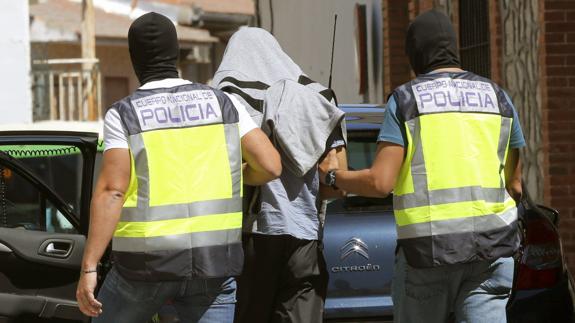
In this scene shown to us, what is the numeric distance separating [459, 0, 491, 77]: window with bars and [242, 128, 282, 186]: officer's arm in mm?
8356

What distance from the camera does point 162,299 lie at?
15.2ft

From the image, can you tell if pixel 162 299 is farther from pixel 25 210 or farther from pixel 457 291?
pixel 25 210

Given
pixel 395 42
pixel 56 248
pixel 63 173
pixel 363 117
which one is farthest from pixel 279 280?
pixel 395 42

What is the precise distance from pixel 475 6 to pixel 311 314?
8446 millimetres

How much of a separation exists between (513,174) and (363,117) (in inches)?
56.3

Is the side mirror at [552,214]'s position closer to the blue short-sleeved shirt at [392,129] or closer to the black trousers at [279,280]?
the black trousers at [279,280]

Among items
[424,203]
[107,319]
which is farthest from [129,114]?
[424,203]

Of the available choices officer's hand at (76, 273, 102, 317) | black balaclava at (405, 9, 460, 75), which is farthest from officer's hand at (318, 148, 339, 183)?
officer's hand at (76, 273, 102, 317)

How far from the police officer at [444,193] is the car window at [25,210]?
1818 mm

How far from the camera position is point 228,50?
5.46 m

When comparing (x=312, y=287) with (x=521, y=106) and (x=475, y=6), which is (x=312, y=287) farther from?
(x=475, y=6)

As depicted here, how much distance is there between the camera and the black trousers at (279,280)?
521cm

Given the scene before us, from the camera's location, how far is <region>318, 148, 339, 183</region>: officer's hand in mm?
5301

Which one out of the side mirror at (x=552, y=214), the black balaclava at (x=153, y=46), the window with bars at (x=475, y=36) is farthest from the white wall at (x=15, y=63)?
the black balaclava at (x=153, y=46)
